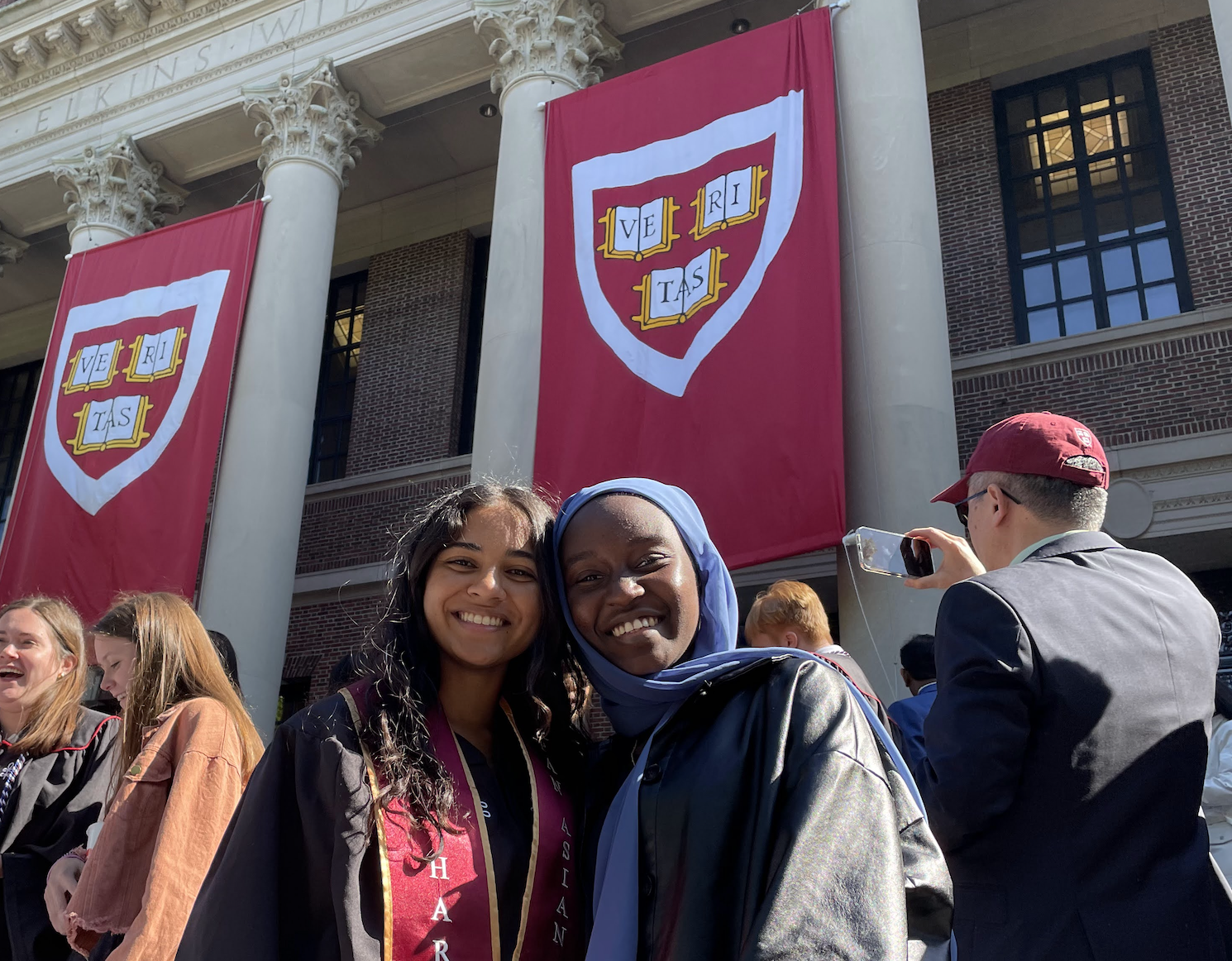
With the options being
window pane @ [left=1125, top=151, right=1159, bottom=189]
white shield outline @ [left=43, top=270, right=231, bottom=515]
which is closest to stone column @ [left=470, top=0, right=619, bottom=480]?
white shield outline @ [left=43, top=270, right=231, bottom=515]

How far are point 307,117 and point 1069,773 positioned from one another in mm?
12384

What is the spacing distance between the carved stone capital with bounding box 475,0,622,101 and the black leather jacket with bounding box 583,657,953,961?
1050cm

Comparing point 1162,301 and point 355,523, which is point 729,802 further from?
point 355,523

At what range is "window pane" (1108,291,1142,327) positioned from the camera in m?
11.1

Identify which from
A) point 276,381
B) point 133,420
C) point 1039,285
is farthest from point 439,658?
point 1039,285

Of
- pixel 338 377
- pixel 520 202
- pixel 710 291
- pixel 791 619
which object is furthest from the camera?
pixel 338 377

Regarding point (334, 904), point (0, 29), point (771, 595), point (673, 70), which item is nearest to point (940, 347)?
point (673, 70)

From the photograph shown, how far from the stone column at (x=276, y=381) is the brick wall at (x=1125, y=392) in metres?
6.94

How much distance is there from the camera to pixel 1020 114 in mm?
12617

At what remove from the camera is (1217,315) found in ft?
33.3

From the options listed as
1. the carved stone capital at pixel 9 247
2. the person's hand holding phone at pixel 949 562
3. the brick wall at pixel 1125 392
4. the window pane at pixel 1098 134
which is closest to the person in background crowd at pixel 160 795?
the person's hand holding phone at pixel 949 562

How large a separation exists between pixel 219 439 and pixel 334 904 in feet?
32.1

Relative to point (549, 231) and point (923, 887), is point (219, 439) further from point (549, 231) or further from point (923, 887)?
point (923, 887)

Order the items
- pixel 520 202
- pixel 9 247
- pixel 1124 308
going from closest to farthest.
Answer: pixel 520 202, pixel 1124 308, pixel 9 247
